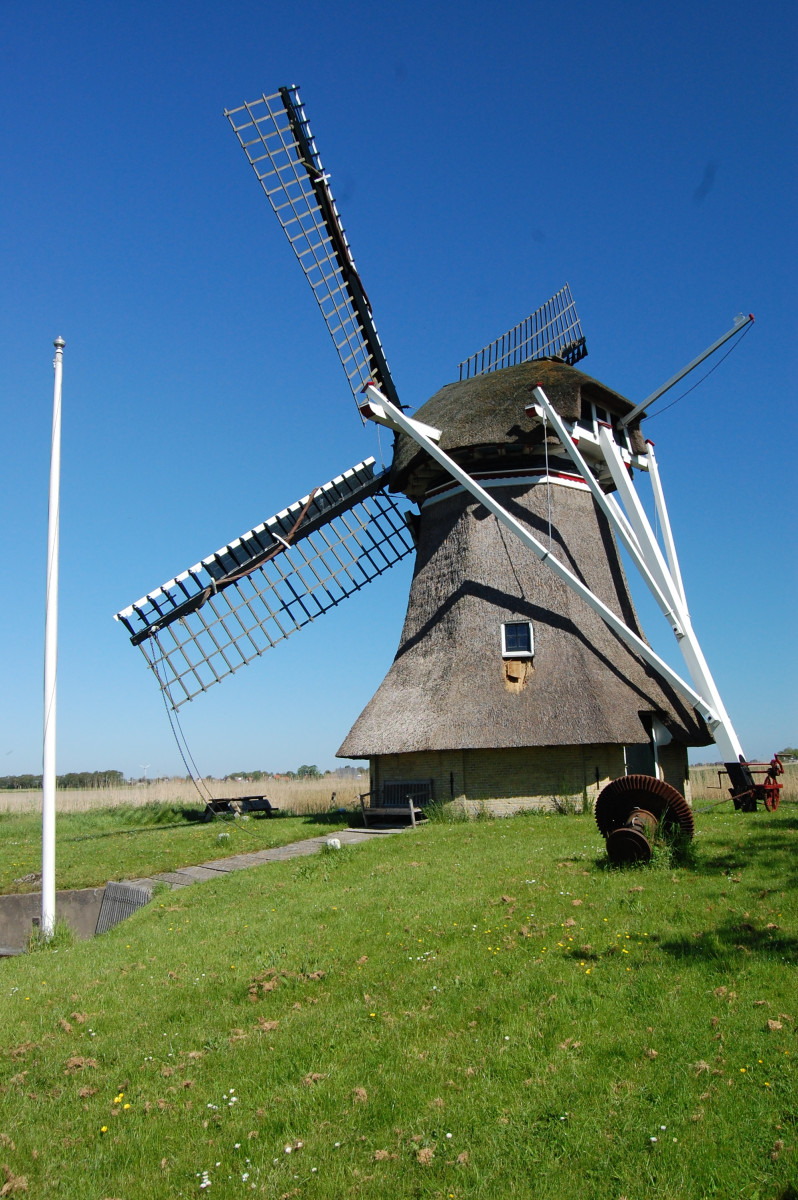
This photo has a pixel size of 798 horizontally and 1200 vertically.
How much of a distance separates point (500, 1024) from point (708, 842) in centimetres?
617

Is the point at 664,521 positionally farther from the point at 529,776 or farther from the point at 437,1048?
the point at 437,1048

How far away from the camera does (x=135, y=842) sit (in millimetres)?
19531

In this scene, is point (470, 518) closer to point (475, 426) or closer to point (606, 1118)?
point (475, 426)

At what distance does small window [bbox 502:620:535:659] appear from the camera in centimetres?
1848

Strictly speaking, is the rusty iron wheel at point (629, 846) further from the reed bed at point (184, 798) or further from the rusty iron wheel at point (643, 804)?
the reed bed at point (184, 798)

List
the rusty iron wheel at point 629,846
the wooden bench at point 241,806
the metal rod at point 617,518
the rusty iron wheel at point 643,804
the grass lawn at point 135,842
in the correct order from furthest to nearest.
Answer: the wooden bench at point 241,806 < the metal rod at point 617,518 < the grass lawn at point 135,842 < the rusty iron wheel at point 643,804 < the rusty iron wheel at point 629,846

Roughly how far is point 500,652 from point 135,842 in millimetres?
9700

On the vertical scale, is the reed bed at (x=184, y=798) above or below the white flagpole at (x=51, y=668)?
below

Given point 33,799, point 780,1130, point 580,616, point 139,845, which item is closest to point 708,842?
point 780,1130

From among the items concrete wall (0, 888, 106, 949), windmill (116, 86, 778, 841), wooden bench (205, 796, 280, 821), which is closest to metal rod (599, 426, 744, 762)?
windmill (116, 86, 778, 841)

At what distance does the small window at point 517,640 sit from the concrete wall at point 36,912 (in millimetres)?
9606

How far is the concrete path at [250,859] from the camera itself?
544 inches

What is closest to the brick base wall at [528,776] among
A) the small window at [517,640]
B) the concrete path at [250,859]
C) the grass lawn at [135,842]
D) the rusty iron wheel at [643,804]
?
the concrete path at [250,859]

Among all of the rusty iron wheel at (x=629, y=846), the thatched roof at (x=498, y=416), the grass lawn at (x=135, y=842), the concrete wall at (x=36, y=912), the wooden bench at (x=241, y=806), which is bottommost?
the concrete wall at (x=36, y=912)
